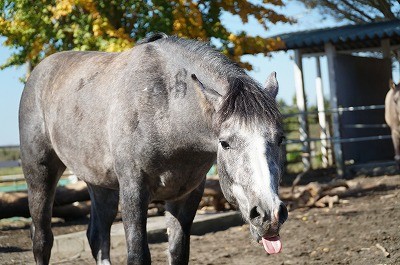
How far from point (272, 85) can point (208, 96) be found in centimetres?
A: 41

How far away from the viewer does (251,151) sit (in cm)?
336

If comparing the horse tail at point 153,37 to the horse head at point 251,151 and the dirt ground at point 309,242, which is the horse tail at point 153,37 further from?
the dirt ground at point 309,242

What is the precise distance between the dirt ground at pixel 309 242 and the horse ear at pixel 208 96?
2.50 meters

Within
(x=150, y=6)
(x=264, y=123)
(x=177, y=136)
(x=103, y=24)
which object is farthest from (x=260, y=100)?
(x=150, y=6)

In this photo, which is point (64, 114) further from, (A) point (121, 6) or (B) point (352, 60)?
(B) point (352, 60)

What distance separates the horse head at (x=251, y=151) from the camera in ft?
10.6

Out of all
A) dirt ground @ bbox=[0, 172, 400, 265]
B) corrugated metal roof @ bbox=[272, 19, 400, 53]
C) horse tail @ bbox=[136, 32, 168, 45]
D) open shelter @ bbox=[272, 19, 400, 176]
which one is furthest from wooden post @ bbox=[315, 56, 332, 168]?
horse tail @ bbox=[136, 32, 168, 45]

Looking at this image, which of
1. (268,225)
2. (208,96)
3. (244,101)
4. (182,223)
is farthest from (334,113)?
(268,225)

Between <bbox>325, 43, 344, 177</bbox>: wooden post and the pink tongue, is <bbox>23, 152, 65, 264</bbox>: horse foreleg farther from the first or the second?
<bbox>325, 43, 344, 177</bbox>: wooden post

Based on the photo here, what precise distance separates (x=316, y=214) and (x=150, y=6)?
4228 mm

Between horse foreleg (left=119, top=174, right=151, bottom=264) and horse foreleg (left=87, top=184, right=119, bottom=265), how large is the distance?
1.17 metres

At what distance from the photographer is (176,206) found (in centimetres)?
458

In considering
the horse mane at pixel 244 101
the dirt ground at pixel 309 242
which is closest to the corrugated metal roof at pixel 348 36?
the dirt ground at pixel 309 242

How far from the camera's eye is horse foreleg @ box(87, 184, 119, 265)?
17.3 feet
